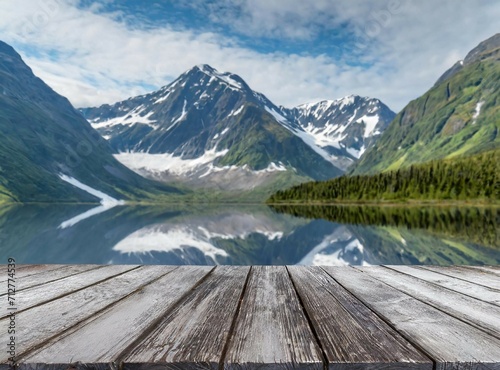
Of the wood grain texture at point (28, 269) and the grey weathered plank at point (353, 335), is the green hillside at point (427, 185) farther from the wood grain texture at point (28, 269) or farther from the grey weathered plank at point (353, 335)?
the wood grain texture at point (28, 269)

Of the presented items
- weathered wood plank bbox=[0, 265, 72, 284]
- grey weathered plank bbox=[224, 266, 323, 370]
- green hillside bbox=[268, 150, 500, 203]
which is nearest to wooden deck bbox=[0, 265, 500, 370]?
grey weathered plank bbox=[224, 266, 323, 370]

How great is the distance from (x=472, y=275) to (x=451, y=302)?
6.06 feet

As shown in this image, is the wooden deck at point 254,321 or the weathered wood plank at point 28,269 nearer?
the wooden deck at point 254,321

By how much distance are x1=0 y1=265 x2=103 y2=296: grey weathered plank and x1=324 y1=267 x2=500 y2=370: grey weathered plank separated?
3.44m

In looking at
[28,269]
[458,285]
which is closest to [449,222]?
[458,285]

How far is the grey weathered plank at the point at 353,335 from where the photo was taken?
5.90 ft

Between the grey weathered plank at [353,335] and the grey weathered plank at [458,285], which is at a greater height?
the grey weathered plank at [458,285]

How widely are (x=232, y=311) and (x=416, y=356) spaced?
4.46 feet

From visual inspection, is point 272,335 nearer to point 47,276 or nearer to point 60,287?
point 60,287

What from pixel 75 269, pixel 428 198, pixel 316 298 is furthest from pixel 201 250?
pixel 428 198

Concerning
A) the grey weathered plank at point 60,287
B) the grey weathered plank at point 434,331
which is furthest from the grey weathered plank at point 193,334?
the grey weathered plank at point 60,287

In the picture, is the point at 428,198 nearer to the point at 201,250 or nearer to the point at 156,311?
the point at 201,250

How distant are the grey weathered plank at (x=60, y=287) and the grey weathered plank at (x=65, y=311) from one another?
0.14 m

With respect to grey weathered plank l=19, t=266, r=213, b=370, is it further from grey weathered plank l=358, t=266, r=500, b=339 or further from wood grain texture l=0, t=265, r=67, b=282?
grey weathered plank l=358, t=266, r=500, b=339
